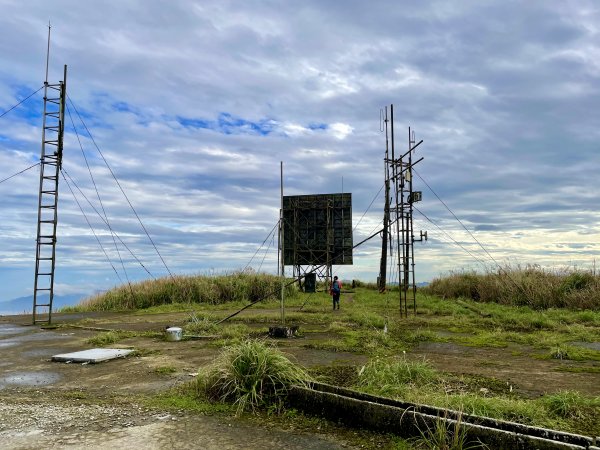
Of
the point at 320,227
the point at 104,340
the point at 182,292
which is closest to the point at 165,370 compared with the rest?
the point at 104,340

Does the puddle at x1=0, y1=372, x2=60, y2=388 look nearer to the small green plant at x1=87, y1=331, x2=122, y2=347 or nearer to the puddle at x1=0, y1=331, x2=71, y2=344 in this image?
the small green plant at x1=87, y1=331, x2=122, y2=347

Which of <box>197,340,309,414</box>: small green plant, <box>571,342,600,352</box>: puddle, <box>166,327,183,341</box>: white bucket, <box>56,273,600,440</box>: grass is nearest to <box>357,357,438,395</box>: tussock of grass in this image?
<box>56,273,600,440</box>: grass

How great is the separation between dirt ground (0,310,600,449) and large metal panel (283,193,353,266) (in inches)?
714

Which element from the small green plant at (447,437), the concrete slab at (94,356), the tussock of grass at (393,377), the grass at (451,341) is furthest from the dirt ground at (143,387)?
the tussock of grass at (393,377)

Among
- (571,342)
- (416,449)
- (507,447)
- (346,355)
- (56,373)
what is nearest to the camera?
(507,447)

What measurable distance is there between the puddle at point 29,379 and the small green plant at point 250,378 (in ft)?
9.06

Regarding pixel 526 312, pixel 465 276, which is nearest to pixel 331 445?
pixel 526 312

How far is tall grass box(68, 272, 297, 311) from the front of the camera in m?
21.6

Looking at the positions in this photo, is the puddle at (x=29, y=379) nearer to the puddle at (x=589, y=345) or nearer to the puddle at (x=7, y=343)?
Result: the puddle at (x=7, y=343)

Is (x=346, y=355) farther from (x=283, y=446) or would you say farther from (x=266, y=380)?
(x=283, y=446)

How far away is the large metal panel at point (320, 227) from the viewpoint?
2970 centimetres

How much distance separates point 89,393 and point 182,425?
2.14 metres

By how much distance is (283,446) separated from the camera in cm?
422

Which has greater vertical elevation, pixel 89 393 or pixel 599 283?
pixel 599 283
